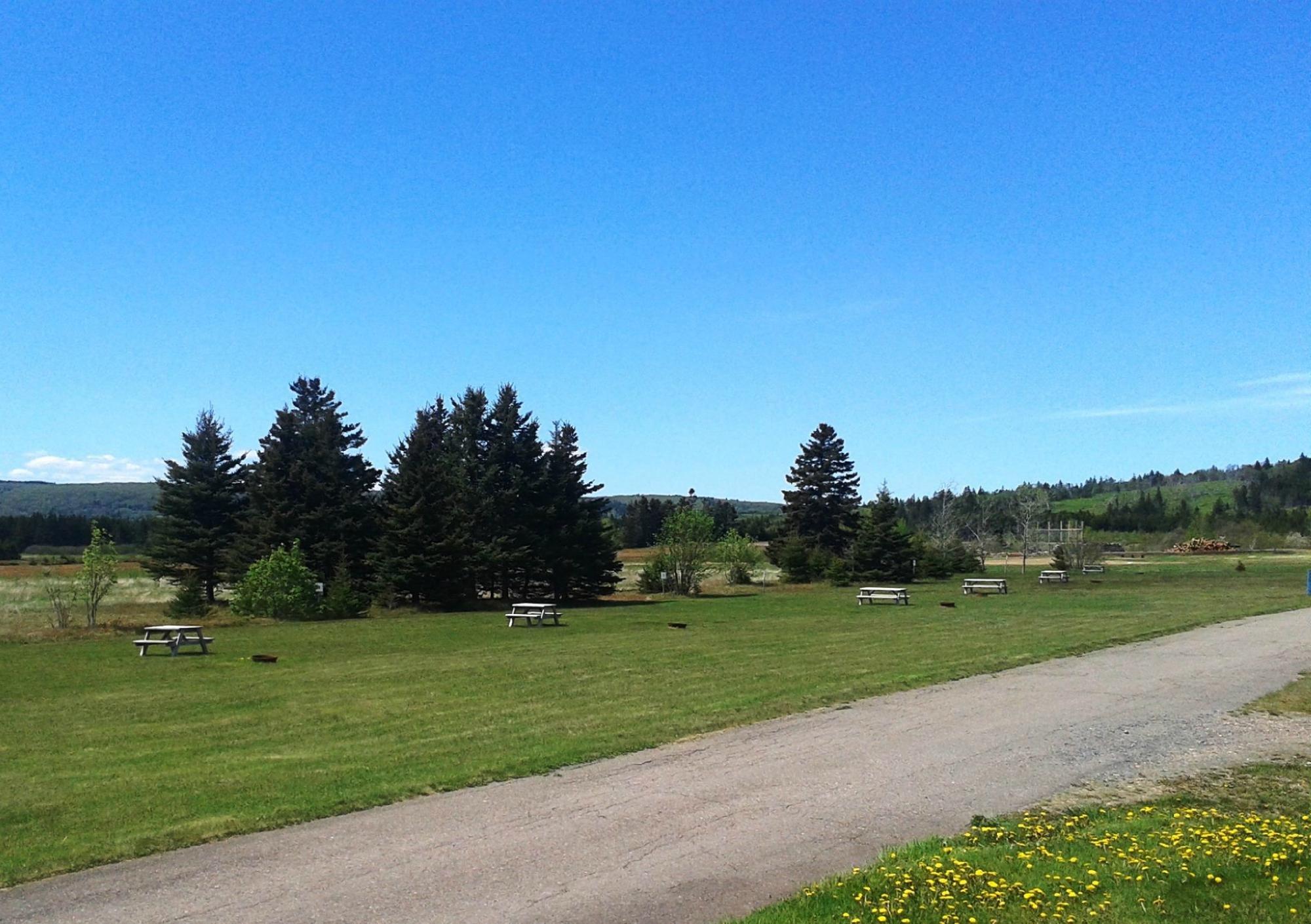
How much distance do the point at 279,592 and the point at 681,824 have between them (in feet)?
101

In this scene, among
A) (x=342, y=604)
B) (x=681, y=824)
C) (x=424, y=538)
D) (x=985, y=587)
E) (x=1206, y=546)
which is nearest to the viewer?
(x=681, y=824)

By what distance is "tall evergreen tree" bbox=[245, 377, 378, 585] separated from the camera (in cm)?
4494

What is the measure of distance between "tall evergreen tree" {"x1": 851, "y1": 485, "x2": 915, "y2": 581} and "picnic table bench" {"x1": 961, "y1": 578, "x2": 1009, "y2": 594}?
13.7 meters

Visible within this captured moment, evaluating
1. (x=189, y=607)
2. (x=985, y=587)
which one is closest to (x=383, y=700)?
(x=189, y=607)

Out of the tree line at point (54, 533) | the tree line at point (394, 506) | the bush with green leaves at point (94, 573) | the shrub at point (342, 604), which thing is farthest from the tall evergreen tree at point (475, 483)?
the tree line at point (54, 533)

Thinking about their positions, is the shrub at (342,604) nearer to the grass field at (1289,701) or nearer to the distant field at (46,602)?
the distant field at (46,602)

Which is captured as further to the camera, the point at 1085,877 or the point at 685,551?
the point at 685,551

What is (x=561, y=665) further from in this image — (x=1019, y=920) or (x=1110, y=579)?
(x=1110, y=579)

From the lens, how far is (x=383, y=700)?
1459 centimetres

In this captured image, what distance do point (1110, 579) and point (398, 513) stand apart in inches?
1598

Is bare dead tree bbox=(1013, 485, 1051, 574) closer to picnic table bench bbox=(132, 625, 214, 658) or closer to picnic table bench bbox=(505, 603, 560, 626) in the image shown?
picnic table bench bbox=(505, 603, 560, 626)

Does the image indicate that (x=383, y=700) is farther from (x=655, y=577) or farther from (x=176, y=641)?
(x=655, y=577)

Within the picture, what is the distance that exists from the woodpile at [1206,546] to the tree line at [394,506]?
76.4 meters

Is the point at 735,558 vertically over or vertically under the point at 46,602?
over
